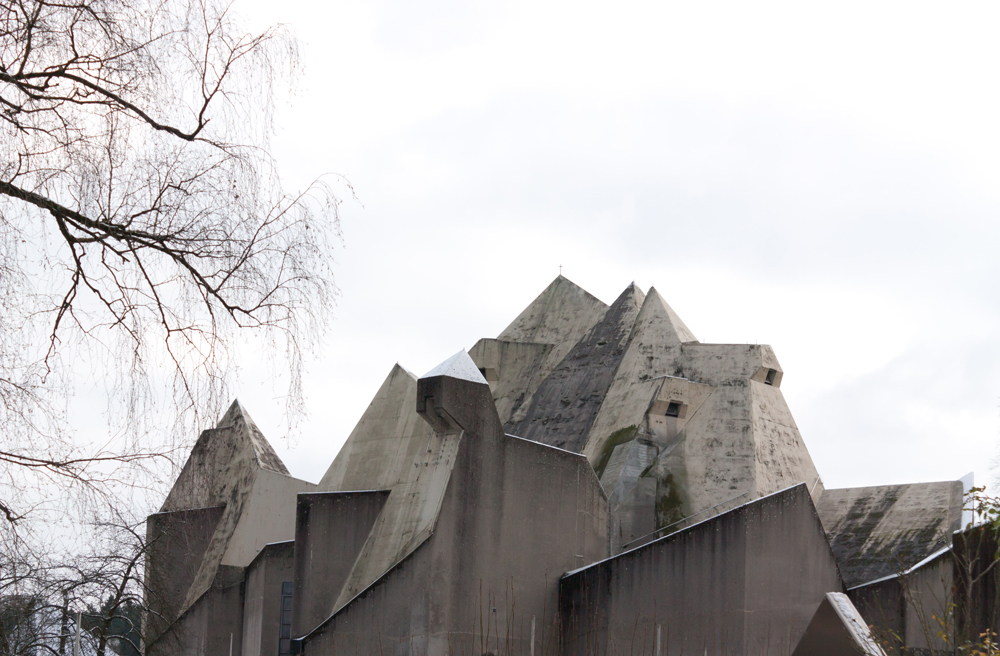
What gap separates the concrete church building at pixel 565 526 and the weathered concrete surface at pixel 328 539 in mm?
34

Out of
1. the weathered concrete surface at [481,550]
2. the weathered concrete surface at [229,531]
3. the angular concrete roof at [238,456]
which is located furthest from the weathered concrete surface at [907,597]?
the angular concrete roof at [238,456]

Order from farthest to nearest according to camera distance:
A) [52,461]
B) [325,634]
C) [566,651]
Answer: [566,651], [325,634], [52,461]

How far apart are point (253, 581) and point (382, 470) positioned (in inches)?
162

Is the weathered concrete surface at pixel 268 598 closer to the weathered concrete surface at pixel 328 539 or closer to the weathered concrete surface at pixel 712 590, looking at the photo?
the weathered concrete surface at pixel 328 539

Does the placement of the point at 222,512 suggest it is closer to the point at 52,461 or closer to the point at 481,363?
the point at 481,363

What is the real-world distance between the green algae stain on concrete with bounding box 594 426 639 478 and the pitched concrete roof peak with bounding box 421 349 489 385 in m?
7.70

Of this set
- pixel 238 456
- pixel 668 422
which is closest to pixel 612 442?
pixel 668 422

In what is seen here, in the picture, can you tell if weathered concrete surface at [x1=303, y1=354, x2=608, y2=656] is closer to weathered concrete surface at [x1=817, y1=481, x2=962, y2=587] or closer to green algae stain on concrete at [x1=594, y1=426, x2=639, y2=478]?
green algae stain on concrete at [x1=594, y1=426, x2=639, y2=478]

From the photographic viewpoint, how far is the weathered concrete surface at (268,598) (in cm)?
2312

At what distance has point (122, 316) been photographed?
7059 millimetres

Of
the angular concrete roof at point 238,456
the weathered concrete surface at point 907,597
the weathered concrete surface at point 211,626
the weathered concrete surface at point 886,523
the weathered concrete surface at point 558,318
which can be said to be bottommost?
the weathered concrete surface at point 211,626

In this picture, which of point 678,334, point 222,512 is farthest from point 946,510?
point 222,512

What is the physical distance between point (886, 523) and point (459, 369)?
1141 centimetres

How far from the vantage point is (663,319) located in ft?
89.5
